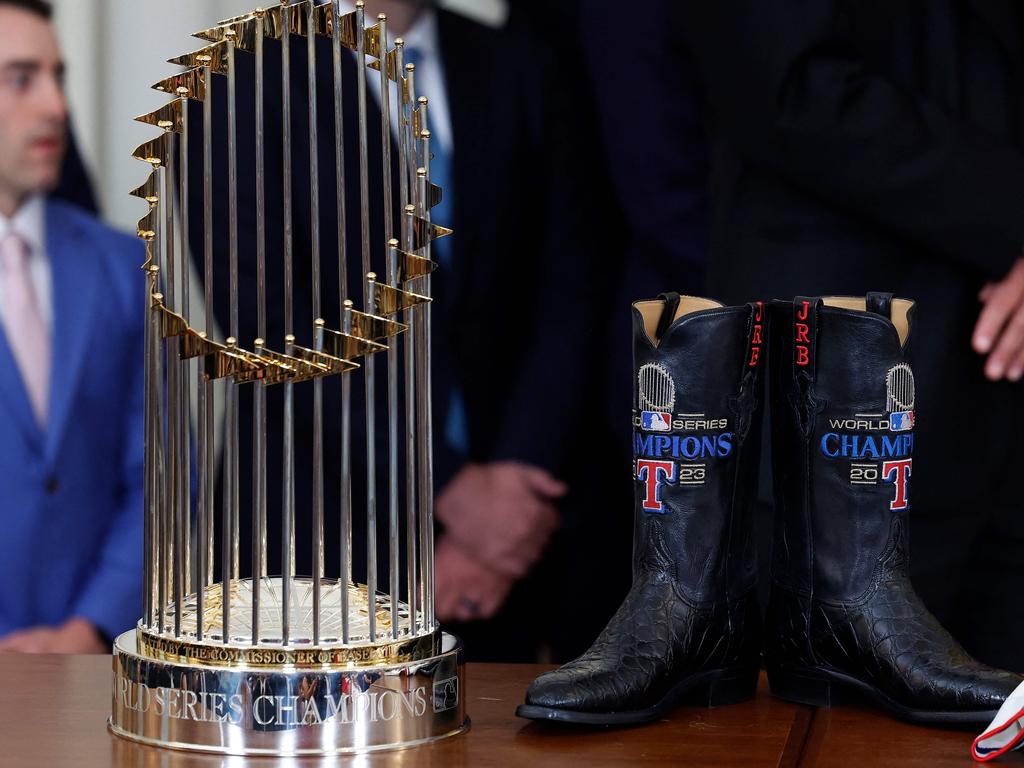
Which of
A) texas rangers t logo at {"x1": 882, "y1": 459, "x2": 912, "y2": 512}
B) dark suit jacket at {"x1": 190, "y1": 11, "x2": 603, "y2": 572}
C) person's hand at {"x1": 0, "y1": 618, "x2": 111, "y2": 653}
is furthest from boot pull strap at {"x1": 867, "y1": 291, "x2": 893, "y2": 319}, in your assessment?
person's hand at {"x1": 0, "y1": 618, "x2": 111, "y2": 653}

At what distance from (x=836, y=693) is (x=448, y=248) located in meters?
0.95

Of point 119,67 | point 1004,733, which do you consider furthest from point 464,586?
point 1004,733

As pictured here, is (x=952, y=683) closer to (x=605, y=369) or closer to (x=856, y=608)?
(x=856, y=608)

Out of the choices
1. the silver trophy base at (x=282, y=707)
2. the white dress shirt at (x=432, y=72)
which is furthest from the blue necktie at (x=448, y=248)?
the silver trophy base at (x=282, y=707)

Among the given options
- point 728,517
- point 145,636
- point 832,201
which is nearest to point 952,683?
point 728,517

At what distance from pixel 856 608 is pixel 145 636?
0.49m

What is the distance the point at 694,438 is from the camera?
3.36 feet

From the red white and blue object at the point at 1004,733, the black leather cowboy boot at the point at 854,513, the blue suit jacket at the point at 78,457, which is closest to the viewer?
the red white and blue object at the point at 1004,733

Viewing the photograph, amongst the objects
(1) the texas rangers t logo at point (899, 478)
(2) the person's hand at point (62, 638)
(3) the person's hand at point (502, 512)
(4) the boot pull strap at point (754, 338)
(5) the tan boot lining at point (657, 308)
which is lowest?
(2) the person's hand at point (62, 638)

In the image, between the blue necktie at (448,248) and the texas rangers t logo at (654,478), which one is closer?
the texas rangers t logo at (654,478)

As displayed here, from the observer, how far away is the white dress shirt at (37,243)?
1.86 m

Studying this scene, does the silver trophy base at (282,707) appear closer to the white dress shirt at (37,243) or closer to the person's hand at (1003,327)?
the person's hand at (1003,327)

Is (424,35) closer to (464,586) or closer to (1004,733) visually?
(464,586)

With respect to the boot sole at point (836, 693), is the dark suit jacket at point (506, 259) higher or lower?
higher
